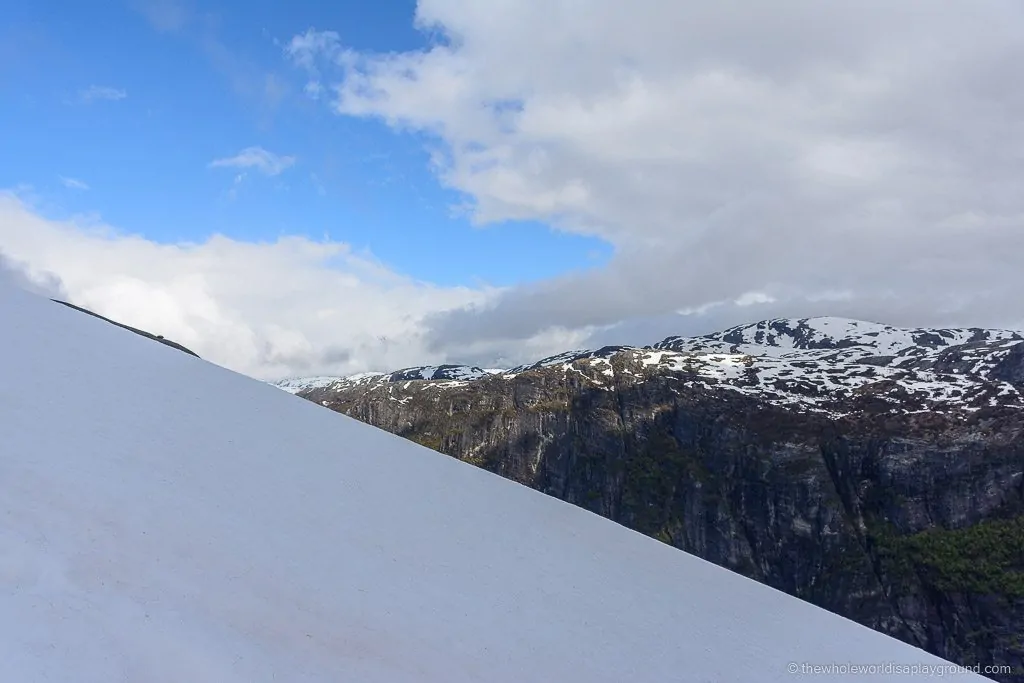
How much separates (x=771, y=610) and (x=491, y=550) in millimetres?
7155

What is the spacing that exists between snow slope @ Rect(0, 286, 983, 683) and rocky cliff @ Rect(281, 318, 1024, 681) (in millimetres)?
109312

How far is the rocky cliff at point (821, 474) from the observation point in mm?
107312

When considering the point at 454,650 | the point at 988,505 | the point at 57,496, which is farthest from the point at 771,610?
the point at 988,505

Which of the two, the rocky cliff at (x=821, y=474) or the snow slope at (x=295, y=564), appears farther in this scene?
the rocky cliff at (x=821, y=474)

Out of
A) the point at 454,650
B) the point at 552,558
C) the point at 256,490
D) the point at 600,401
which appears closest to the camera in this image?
the point at 454,650

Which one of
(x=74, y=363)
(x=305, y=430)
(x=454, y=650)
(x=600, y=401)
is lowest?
(x=454, y=650)

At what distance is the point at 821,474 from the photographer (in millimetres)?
136625

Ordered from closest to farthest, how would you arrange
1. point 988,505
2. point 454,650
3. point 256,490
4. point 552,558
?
1. point 454,650
2. point 256,490
3. point 552,558
4. point 988,505

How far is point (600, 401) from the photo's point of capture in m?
190

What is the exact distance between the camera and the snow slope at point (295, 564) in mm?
8930

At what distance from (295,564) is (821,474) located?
14582cm

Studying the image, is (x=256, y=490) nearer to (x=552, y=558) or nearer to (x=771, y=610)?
(x=552, y=558)

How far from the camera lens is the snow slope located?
8930 millimetres

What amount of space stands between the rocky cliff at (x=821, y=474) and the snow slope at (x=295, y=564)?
10931 centimetres
